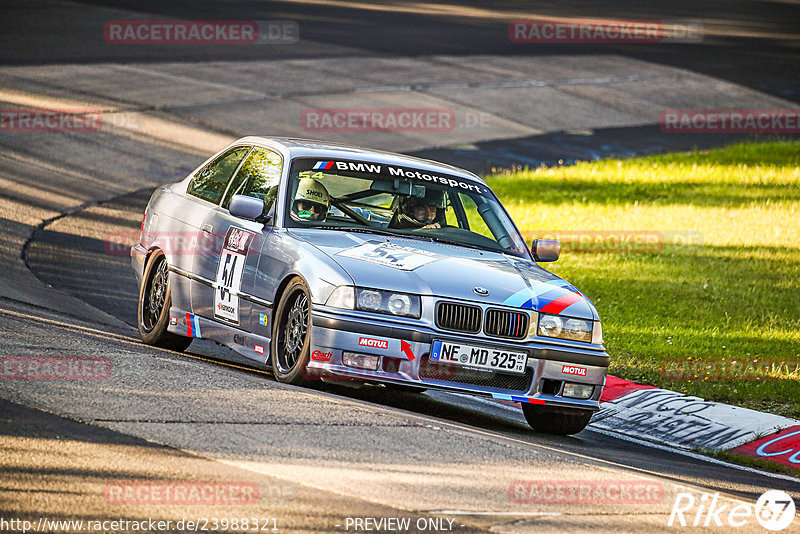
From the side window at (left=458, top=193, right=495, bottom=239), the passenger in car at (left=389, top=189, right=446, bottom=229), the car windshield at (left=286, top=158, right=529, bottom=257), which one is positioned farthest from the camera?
the side window at (left=458, top=193, right=495, bottom=239)

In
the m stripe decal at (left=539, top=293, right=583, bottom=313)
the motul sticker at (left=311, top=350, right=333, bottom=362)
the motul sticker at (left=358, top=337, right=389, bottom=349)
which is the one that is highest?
the m stripe decal at (left=539, top=293, right=583, bottom=313)

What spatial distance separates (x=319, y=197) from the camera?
903cm

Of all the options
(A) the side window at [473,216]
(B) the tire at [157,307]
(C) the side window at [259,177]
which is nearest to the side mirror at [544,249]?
(A) the side window at [473,216]

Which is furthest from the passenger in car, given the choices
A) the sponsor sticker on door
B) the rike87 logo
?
the rike87 logo

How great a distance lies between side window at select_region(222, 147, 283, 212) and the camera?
919cm

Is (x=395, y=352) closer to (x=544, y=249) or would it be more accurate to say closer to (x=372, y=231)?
(x=372, y=231)

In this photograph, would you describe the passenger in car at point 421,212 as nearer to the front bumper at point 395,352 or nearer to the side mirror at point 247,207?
the side mirror at point 247,207

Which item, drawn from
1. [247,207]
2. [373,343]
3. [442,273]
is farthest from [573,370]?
[247,207]

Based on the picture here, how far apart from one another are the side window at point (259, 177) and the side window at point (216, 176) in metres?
0.16

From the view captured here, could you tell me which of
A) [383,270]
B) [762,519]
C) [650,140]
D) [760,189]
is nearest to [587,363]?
[383,270]

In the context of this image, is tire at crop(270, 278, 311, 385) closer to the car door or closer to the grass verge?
the car door

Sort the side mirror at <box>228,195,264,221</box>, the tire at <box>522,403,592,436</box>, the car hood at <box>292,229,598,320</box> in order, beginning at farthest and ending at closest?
the side mirror at <box>228,195,264,221</box> < the tire at <box>522,403,592,436</box> < the car hood at <box>292,229,598,320</box>

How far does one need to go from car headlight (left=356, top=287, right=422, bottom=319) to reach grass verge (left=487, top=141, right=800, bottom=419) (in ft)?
10.6

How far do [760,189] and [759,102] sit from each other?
10306 mm
